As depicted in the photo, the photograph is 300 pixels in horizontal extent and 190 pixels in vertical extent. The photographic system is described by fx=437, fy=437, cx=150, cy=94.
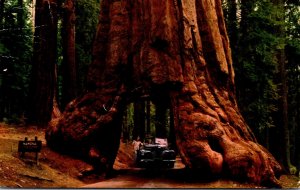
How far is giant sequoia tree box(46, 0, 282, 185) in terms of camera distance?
12953 mm

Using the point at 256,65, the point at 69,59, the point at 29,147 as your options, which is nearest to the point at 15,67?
the point at 69,59

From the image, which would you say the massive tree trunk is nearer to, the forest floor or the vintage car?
the forest floor

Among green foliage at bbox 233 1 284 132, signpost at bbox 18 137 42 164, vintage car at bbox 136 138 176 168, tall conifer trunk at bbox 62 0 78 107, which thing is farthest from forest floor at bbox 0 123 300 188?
green foliage at bbox 233 1 284 132

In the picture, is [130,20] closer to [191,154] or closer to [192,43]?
[192,43]

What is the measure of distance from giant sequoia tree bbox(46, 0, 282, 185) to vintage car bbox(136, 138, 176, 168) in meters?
3.54

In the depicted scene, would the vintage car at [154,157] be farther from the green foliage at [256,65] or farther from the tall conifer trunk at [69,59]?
the tall conifer trunk at [69,59]

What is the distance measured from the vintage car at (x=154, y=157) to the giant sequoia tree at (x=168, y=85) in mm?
3544

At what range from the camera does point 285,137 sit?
20.1 m

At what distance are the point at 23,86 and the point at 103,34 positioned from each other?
14892mm

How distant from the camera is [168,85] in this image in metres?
14.1

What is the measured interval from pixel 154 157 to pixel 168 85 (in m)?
6.07

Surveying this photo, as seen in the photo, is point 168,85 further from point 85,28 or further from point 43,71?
point 85,28

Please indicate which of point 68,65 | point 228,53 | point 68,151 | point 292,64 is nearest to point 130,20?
point 228,53

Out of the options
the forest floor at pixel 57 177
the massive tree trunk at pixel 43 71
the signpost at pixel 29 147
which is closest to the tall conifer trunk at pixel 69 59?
the massive tree trunk at pixel 43 71
